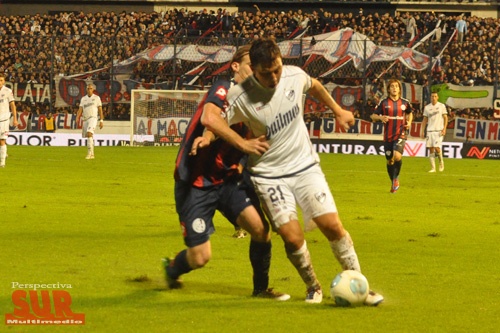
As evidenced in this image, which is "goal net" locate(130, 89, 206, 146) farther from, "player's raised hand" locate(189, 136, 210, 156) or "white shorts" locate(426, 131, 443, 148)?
"player's raised hand" locate(189, 136, 210, 156)

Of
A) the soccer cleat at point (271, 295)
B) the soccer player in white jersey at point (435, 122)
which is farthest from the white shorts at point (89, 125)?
the soccer cleat at point (271, 295)

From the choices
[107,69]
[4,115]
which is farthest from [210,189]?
[107,69]

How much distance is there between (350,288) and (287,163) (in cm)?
112

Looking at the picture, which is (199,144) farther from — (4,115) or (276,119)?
(4,115)

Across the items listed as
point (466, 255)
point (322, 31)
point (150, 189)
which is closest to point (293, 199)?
point (466, 255)

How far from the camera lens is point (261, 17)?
153 ft

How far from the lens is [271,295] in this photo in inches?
332

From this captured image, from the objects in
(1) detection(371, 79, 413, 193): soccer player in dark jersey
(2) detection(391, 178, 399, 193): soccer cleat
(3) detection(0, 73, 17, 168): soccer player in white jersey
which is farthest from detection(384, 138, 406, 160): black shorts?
(3) detection(0, 73, 17, 168): soccer player in white jersey

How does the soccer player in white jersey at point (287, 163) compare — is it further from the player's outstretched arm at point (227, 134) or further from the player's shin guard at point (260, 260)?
the player's shin guard at point (260, 260)

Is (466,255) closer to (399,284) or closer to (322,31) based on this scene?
(399,284)

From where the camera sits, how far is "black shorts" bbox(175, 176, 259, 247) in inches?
323

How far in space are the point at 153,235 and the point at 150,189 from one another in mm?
7609

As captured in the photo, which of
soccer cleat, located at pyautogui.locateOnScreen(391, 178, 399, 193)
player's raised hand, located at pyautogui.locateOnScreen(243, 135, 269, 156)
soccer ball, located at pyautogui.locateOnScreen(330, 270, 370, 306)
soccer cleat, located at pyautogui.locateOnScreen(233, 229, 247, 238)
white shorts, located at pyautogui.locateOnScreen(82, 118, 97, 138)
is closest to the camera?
player's raised hand, located at pyautogui.locateOnScreen(243, 135, 269, 156)

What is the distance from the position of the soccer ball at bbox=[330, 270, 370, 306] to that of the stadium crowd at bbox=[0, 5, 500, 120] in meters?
29.0
